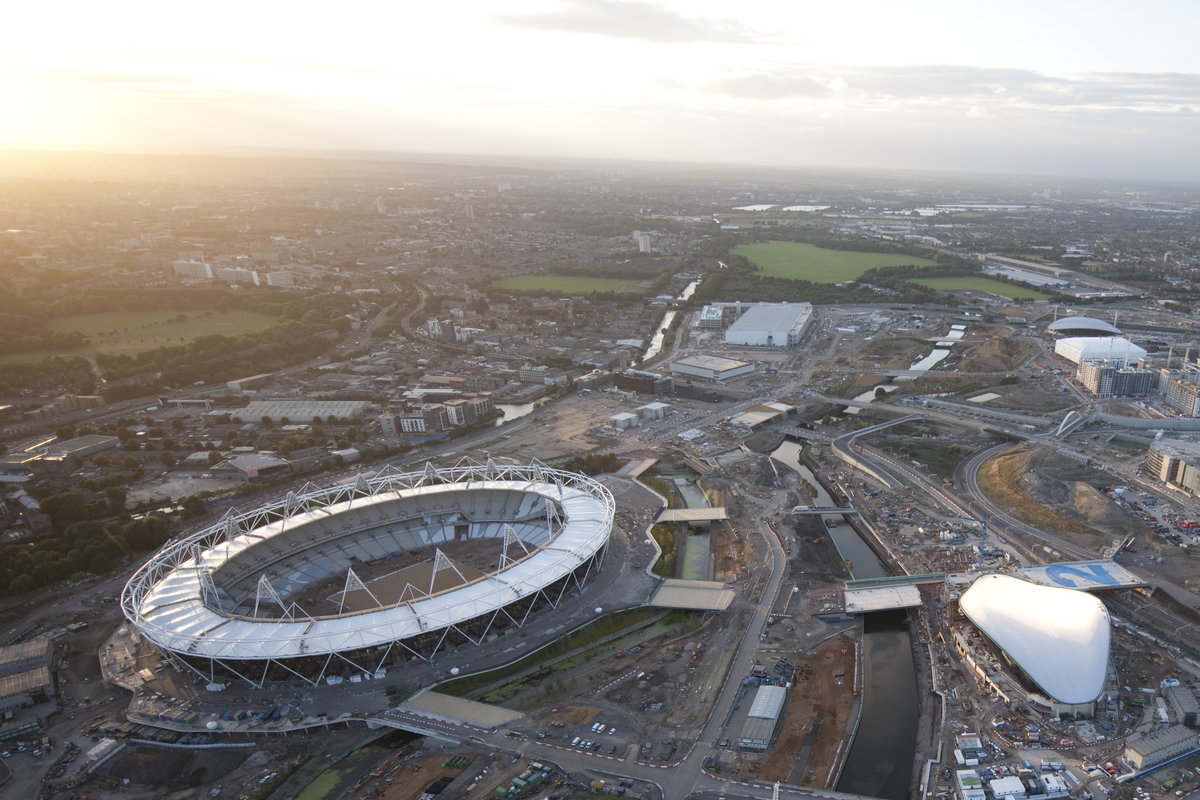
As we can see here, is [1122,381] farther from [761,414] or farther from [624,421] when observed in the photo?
[624,421]

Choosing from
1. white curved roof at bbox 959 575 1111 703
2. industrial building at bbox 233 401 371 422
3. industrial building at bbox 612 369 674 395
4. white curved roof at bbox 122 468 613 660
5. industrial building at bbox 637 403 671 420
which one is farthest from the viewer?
industrial building at bbox 612 369 674 395

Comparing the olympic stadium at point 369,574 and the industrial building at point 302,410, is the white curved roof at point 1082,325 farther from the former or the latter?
the industrial building at point 302,410

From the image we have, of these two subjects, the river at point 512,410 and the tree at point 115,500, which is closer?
the tree at point 115,500

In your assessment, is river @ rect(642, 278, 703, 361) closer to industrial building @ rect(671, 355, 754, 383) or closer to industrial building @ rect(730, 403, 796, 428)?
industrial building @ rect(671, 355, 754, 383)

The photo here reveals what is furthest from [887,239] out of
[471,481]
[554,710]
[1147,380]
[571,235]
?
[554,710]

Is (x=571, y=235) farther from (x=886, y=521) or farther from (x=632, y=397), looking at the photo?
(x=886, y=521)

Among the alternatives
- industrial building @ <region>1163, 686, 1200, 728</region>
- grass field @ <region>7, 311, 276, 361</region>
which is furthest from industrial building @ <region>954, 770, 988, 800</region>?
grass field @ <region>7, 311, 276, 361</region>

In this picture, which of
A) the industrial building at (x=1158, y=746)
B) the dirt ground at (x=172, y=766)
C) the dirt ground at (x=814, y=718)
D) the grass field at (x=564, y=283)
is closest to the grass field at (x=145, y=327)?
the grass field at (x=564, y=283)
